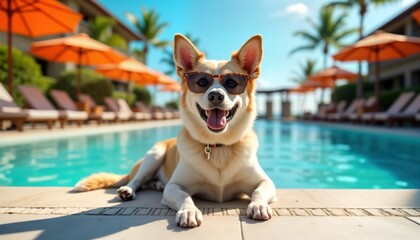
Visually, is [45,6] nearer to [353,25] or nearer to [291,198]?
[291,198]

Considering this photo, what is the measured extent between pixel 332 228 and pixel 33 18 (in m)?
11.0

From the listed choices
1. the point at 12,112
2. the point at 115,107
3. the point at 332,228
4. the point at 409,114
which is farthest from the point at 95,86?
the point at 332,228

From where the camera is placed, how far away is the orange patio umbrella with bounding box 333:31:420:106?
11902mm

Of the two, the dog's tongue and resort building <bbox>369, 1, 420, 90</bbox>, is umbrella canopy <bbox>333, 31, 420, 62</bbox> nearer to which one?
resort building <bbox>369, 1, 420, 90</bbox>

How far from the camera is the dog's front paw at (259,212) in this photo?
200 cm

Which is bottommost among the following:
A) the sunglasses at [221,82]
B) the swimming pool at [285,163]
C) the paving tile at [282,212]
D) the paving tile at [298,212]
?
the swimming pool at [285,163]

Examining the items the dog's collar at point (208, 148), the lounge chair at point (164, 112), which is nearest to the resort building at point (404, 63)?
the lounge chair at point (164, 112)

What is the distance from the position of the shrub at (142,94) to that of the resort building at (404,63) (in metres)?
20.8

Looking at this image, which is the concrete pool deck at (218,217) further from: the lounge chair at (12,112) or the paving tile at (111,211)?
the lounge chair at (12,112)

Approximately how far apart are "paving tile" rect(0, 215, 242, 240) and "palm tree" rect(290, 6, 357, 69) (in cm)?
3421

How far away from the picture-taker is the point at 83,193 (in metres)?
2.84

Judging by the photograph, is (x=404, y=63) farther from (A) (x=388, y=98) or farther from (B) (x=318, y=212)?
(B) (x=318, y=212)

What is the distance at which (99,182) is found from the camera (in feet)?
10.1

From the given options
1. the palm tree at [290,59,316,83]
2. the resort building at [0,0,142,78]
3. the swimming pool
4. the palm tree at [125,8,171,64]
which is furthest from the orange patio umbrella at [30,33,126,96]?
the palm tree at [290,59,316,83]
